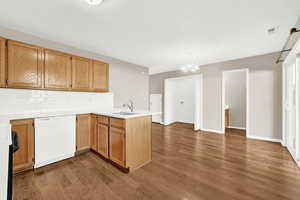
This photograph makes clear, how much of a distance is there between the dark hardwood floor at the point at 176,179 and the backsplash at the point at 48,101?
1.12m

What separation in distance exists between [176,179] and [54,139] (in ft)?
7.46

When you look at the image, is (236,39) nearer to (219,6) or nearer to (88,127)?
(219,6)

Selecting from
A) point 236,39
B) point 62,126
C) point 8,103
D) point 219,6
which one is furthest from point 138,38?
point 8,103

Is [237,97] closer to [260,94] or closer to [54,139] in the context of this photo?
[260,94]

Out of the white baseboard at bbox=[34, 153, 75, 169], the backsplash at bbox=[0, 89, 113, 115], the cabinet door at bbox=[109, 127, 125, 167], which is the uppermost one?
the backsplash at bbox=[0, 89, 113, 115]

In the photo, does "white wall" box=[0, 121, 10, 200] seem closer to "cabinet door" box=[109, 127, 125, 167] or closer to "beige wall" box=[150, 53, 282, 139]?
"cabinet door" box=[109, 127, 125, 167]

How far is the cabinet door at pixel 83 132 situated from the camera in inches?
104

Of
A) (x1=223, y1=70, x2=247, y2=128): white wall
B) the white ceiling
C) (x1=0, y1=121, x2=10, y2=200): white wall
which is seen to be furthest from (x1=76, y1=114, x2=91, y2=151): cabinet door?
(x1=223, y1=70, x2=247, y2=128): white wall

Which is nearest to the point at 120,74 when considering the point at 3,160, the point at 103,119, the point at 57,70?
the point at 57,70

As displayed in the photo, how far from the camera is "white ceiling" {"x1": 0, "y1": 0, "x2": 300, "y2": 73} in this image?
1.67 meters

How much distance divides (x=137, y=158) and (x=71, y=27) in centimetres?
258

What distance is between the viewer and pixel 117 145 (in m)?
2.16

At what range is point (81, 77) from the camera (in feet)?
9.43

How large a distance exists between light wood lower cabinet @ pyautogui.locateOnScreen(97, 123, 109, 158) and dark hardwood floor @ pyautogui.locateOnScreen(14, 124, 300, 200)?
19cm
